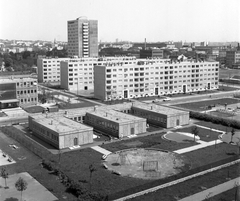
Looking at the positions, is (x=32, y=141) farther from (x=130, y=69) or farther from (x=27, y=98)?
(x=130, y=69)

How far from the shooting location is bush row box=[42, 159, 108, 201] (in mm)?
22406

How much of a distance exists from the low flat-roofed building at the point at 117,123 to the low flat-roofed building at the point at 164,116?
3924 mm

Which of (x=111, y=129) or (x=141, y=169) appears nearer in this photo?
(x=141, y=169)

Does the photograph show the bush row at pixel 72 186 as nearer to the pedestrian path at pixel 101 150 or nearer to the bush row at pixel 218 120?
the pedestrian path at pixel 101 150

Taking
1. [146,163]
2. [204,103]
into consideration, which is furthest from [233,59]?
[146,163]

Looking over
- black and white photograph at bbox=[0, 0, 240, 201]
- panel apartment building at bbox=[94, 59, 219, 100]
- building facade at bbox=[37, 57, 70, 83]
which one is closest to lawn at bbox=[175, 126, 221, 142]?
black and white photograph at bbox=[0, 0, 240, 201]

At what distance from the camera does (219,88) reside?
275ft

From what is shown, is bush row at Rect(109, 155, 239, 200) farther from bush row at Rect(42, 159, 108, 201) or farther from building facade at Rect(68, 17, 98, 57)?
building facade at Rect(68, 17, 98, 57)

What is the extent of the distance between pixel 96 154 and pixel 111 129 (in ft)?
26.3

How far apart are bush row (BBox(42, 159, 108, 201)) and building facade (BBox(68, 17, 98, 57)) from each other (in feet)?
322

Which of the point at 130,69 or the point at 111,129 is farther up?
the point at 130,69

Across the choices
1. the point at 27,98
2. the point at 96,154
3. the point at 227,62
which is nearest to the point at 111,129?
the point at 96,154

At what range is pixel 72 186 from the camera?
24.8 metres

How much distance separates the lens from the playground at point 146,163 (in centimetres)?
2862
